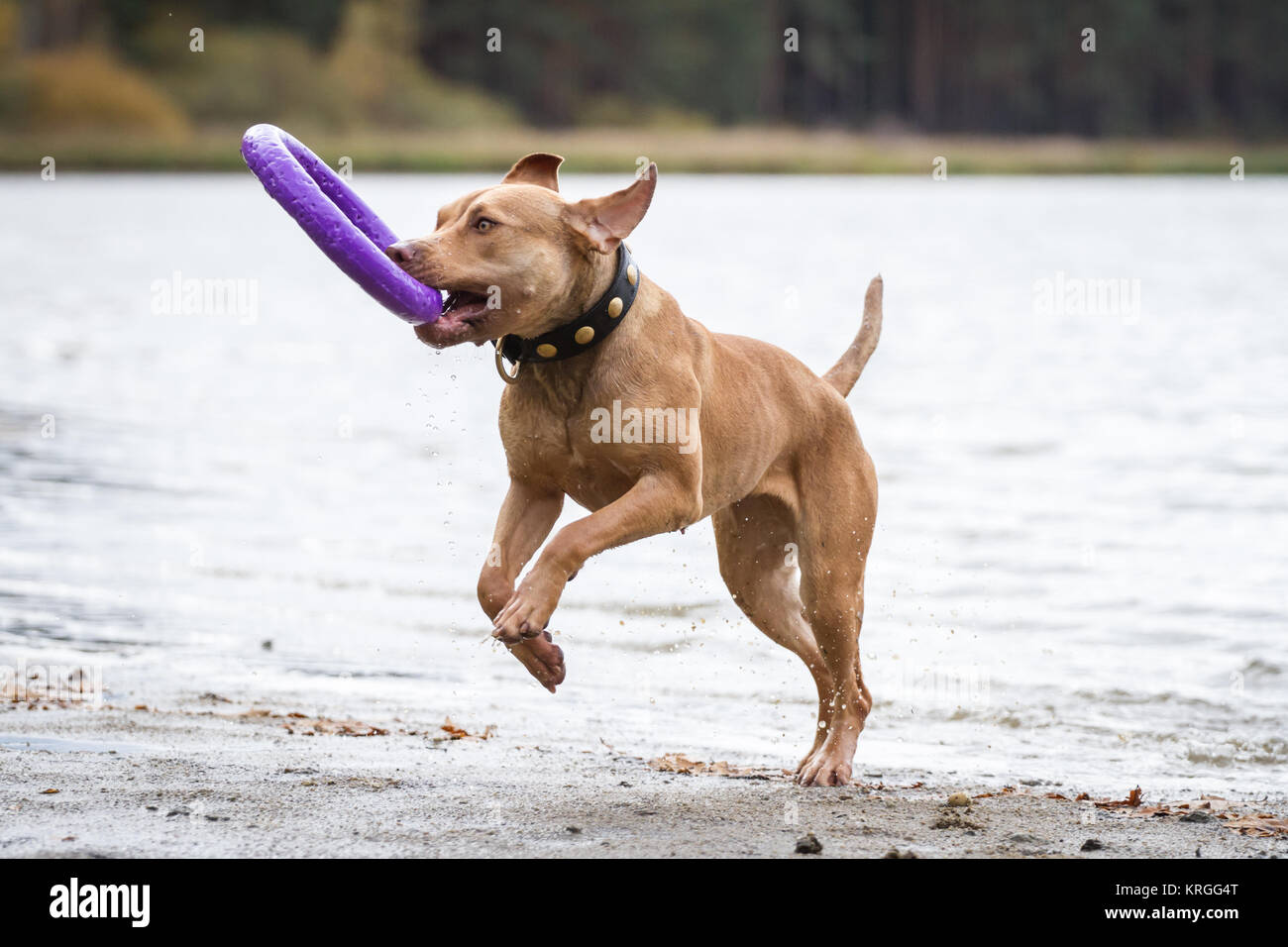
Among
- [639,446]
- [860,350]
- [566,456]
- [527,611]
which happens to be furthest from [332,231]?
[860,350]

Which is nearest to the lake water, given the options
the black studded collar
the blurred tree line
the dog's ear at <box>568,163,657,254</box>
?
the black studded collar

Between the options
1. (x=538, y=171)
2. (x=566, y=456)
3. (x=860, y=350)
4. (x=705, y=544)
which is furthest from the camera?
(x=705, y=544)

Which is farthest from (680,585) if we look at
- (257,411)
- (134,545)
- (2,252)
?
(2,252)

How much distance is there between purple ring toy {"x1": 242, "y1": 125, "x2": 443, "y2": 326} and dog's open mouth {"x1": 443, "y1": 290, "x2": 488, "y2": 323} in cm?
7

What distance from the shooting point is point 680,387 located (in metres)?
5.88

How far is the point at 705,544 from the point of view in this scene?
12.5 m

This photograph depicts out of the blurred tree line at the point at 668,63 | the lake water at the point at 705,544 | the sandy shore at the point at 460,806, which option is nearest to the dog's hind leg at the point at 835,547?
the sandy shore at the point at 460,806

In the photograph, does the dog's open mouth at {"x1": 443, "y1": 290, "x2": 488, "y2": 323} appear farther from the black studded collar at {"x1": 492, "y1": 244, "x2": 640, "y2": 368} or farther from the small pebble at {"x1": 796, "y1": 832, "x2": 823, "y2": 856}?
the small pebble at {"x1": 796, "y1": 832, "x2": 823, "y2": 856}

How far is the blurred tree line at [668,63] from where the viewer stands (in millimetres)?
72375

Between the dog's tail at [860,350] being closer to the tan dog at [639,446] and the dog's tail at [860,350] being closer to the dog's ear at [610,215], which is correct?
the tan dog at [639,446]

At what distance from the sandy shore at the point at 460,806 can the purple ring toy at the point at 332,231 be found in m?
1.73

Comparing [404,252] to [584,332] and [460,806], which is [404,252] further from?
[460,806]

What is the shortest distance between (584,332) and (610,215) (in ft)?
1.36
